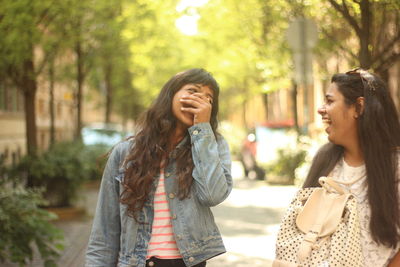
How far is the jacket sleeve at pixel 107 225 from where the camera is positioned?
9.87 ft

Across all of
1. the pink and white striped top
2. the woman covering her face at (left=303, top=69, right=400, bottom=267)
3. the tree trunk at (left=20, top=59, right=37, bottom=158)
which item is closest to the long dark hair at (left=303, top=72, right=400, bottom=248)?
the woman covering her face at (left=303, top=69, right=400, bottom=267)

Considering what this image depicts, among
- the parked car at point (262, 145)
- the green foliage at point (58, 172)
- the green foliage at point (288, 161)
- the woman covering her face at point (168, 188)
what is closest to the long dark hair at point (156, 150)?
the woman covering her face at point (168, 188)

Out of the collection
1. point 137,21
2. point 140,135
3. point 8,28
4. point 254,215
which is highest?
point 137,21

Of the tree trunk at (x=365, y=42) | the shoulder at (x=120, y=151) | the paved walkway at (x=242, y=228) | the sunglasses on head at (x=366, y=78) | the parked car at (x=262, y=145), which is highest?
the tree trunk at (x=365, y=42)

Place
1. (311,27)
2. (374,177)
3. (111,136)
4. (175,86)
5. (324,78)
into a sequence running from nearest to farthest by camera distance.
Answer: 1. (374,177)
2. (175,86)
3. (311,27)
4. (324,78)
5. (111,136)

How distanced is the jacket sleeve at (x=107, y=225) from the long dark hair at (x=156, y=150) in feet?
0.28

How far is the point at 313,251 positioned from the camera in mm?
2697

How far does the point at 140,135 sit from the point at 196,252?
62 centimetres

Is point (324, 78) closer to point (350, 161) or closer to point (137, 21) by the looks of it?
point (137, 21)

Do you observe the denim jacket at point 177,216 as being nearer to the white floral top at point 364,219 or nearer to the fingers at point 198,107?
the fingers at point 198,107

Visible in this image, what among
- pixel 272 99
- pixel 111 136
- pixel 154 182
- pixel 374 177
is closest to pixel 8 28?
pixel 154 182

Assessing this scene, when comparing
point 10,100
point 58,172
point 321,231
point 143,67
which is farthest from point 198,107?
point 143,67

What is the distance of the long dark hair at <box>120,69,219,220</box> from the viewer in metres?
2.99

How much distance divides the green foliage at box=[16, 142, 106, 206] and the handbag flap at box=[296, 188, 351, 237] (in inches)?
371
